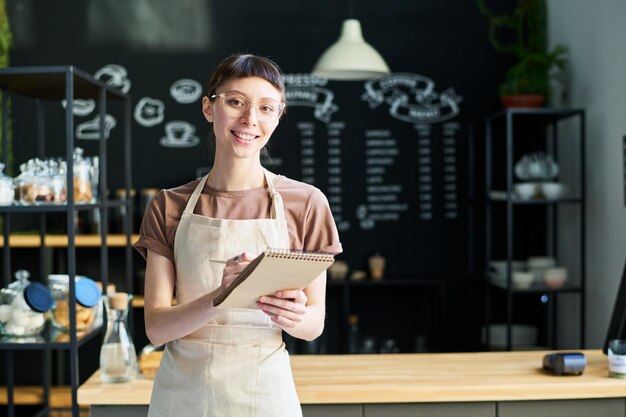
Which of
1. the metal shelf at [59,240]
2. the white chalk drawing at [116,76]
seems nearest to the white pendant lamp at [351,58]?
the metal shelf at [59,240]

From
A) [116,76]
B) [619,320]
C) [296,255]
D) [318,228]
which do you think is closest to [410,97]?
[116,76]

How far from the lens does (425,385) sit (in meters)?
2.59

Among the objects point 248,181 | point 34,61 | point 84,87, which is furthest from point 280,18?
point 248,181

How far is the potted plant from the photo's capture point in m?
4.81

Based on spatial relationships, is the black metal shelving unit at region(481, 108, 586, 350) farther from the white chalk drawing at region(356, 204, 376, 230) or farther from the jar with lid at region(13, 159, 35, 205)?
the jar with lid at region(13, 159, 35, 205)

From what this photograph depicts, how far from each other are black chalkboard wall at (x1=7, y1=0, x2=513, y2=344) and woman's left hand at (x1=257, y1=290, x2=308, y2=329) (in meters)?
3.86

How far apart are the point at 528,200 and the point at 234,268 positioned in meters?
3.29

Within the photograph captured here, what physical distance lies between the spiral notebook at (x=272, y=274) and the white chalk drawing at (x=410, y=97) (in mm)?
4029

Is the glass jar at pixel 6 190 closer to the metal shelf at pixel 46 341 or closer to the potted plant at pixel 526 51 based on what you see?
the metal shelf at pixel 46 341

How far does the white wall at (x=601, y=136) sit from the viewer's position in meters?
4.25

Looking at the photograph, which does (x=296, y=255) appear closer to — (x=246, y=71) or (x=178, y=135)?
(x=246, y=71)

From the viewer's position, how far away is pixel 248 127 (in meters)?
1.69

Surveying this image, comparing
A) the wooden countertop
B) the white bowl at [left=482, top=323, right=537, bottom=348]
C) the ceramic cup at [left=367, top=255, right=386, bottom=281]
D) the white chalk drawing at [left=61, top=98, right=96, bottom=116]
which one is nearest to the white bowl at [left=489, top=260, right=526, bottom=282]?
the white bowl at [left=482, top=323, right=537, bottom=348]

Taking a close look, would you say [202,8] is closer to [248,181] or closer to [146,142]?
[146,142]
